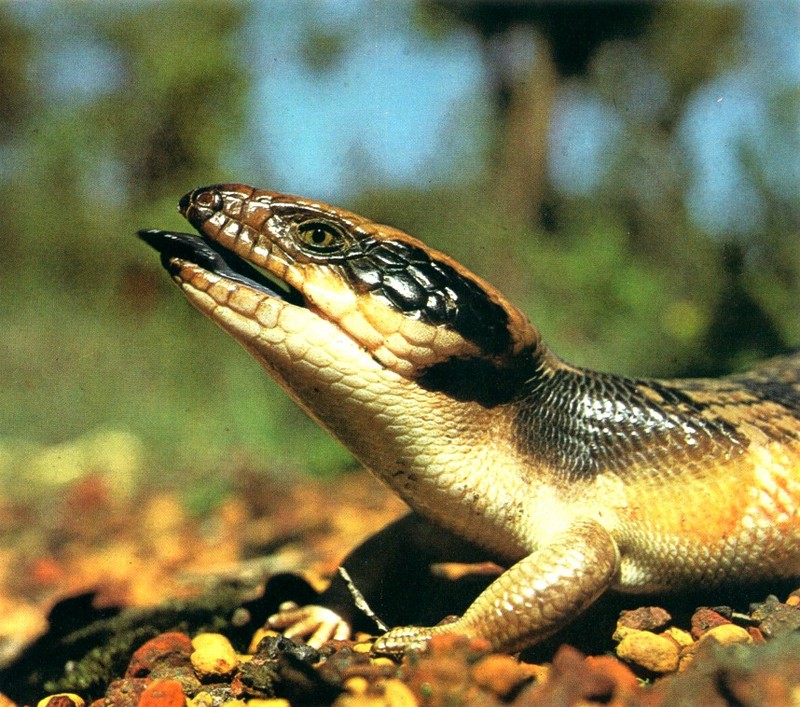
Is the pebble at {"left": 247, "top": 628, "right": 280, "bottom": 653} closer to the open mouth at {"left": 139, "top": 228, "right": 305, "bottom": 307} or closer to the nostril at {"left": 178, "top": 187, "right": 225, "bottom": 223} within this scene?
the open mouth at {"left": 139, "top": 228, "right": 305, "bottom": 307}

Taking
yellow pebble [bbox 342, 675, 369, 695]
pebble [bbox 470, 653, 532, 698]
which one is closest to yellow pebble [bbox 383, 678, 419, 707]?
yellow pebble [bbox 342, 675, 369, 695]

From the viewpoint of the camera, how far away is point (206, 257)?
116 inches

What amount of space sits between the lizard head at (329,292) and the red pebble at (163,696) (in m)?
1.00

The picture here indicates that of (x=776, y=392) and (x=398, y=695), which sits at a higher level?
(x=776, y=392)

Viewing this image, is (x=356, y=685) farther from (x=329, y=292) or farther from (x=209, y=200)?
(x=209, y=200)

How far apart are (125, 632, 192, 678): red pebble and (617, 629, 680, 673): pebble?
1.48 m

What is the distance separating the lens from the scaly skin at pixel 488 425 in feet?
9.20

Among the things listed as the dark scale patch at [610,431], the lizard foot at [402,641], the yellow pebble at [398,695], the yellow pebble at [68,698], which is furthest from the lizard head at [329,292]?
the yellow pebble at [68,698]

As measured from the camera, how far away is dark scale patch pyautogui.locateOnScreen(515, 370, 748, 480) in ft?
10.2

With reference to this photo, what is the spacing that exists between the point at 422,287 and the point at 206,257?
2.46ft

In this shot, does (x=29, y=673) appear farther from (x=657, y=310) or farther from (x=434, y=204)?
(x=434, y=204)

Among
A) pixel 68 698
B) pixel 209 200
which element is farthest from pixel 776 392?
pixel 68 698

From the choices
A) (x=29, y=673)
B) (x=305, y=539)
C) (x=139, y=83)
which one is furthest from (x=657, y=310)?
(x=139, y=83)

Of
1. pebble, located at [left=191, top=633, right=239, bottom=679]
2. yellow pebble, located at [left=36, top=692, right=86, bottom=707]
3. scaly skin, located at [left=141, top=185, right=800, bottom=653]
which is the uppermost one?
scaly skin, located at [left=141, top=185, right=800, bottom=653]
